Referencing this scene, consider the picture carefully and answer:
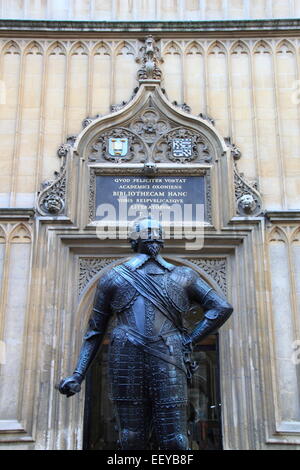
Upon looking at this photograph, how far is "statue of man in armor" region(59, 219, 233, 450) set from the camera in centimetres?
377

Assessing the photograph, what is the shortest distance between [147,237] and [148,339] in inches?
35.8

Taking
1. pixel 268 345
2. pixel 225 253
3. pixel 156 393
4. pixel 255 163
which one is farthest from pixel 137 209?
pixel 156 393

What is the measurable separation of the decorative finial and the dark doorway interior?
14.5ft

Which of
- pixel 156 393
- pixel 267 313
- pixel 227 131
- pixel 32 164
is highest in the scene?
pixel 227 131

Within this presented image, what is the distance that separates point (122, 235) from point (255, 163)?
2.45 m

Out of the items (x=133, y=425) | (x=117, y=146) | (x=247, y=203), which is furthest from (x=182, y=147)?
(x=133, y=425)

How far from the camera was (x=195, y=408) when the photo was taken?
7.77m

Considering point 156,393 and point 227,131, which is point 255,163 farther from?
point 156,393

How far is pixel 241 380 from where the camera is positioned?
726cm

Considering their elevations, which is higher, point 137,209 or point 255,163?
point 255,163

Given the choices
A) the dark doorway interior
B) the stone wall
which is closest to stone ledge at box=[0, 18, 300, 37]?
the stone wall

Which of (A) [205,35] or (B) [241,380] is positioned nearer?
(B) [241,380]

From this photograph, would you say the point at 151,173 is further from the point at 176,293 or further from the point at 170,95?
the point at 176,293

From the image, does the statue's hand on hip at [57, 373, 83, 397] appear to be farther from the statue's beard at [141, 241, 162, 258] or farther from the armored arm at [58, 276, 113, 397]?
the statue's beard at [141, 241, 162, 258]
